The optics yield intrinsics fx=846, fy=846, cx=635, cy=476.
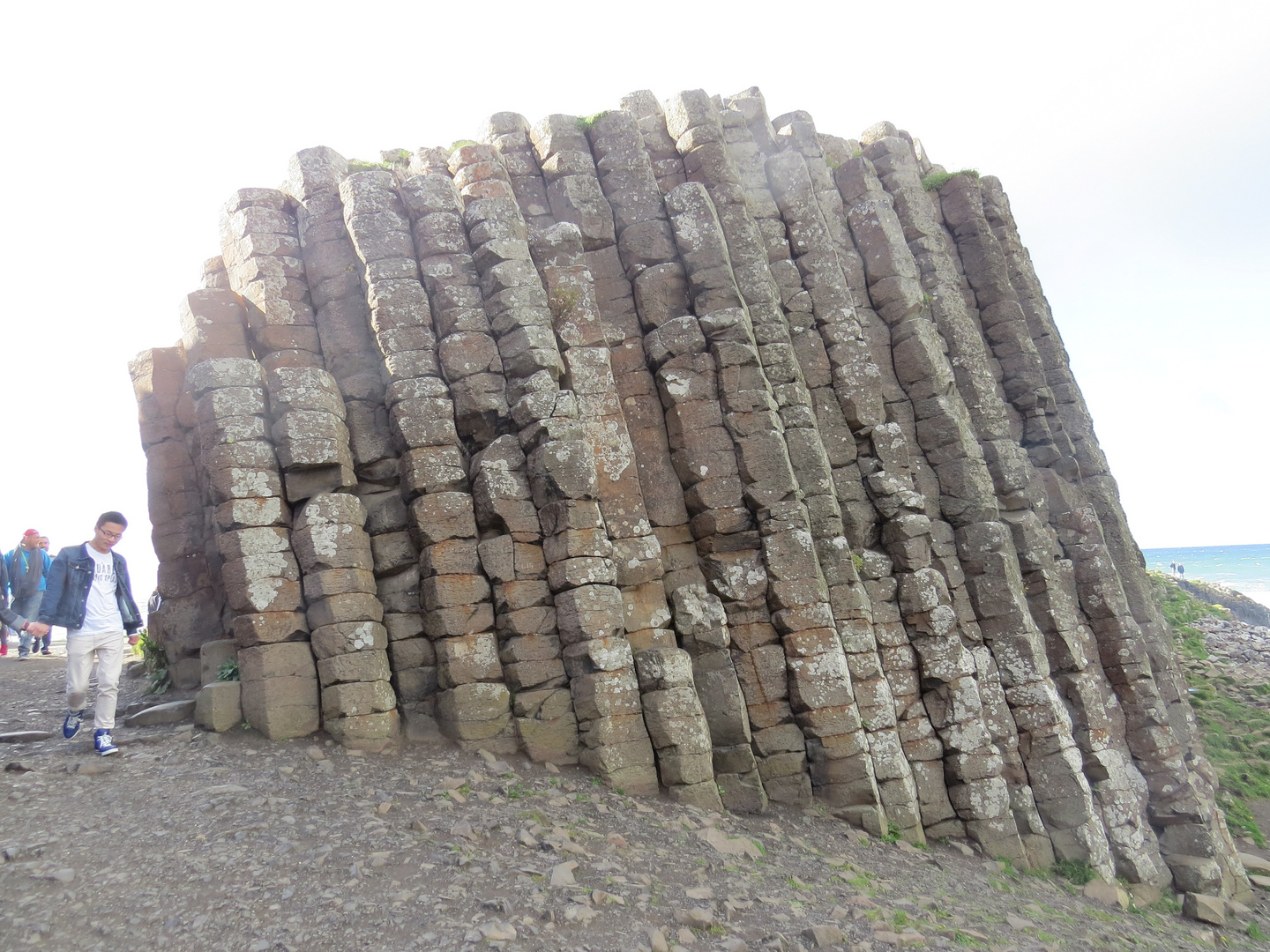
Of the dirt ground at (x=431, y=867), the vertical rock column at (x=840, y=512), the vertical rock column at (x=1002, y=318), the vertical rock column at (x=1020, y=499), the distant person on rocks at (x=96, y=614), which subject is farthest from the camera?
the vertical rock column at (x=1002, y=318)

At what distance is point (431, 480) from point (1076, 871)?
1217cm

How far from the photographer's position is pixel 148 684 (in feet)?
46.2

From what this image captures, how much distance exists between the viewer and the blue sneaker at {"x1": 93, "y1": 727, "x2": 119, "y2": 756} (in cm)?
1020

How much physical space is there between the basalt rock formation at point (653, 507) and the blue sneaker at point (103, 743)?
1.76 meters

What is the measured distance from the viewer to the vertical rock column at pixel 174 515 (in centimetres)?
1390

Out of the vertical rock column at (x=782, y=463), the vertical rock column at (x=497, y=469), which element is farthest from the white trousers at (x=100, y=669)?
the vertical rock column at (x=782, y=463)

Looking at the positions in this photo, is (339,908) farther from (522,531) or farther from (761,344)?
(761,344)

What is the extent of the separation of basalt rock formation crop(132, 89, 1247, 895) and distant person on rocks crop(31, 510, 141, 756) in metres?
1.75

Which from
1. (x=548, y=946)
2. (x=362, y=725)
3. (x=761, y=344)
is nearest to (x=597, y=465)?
(x=761, y=344)

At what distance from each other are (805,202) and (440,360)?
28.3 ft

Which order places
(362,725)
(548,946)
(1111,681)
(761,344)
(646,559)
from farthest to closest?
(1111,681), (761,344), (646,559), (362,725), (548,946)

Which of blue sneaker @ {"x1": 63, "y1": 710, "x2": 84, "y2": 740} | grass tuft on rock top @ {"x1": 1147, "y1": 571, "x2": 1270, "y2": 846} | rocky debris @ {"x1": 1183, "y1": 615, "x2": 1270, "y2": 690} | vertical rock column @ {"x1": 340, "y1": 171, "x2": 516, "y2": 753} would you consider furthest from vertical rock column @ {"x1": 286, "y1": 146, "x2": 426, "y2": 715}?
rocky debris @ {"x1": 1183, "y1": 615, "x2": 1270, "y2": 690}

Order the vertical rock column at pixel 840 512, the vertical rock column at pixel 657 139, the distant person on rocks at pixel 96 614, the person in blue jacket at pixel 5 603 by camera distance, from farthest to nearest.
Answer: the vertical rock column at pixel 657 139
the vertical rock column at pixel 840 512
the person in blue jacket at pixel 5 603
the distant person on rocks at pixel 96 614

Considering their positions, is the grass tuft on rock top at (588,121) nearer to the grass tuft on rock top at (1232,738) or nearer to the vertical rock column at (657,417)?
the vertical rock column at (657,417)
